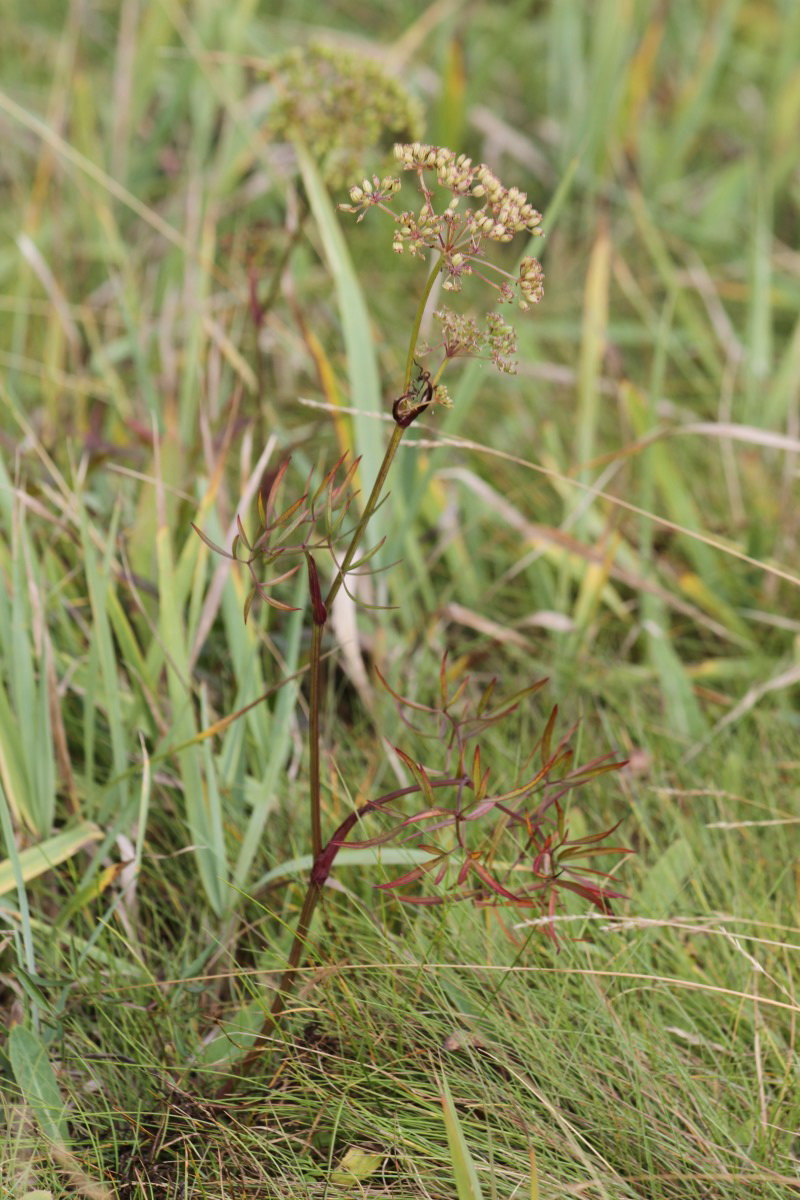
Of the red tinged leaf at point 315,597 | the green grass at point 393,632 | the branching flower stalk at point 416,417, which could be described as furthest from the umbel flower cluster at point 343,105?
the red tinged leaf at point 315,597

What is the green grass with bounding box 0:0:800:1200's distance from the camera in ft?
3.20

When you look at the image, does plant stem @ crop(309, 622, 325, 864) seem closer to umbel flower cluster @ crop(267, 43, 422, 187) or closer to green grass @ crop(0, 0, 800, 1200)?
green grass @ crop(0, 0, 800, 1200)

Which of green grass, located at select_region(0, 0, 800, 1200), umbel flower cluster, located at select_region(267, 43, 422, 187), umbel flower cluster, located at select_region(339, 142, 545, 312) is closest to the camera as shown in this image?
umbel flower cluster, located at select_region(339, 142, 545, 312)

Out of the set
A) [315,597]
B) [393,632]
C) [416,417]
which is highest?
[416,417]

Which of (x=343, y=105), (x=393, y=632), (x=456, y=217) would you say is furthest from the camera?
(x=393, y=632)

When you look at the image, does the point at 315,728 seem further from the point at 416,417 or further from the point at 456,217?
the point at 456,217

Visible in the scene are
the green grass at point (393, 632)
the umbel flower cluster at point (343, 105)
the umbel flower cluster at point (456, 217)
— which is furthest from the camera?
the umbel flower cluster at point (343, 105)

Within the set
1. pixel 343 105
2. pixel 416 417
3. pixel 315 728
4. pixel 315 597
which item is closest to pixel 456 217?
pixel 416 417

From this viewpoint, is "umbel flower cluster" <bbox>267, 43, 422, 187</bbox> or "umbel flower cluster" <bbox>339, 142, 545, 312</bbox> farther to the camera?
"umbel flower cluster" <bbox>267, 43, 422, 187</bbox>

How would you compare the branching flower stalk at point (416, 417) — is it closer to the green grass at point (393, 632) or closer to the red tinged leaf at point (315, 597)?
the red tinged leaf at point (315, 597)

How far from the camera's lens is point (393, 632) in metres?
1.52

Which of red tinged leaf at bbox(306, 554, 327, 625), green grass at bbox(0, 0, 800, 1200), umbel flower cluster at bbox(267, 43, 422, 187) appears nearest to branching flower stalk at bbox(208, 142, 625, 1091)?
red tinged leaf at bbox(306, 554, 327, 625)

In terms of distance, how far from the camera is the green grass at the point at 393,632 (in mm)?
976

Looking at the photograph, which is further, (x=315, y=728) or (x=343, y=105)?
(x=343, y=105)
